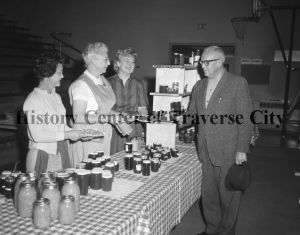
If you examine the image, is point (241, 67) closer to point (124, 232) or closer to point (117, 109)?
point (117, 109)

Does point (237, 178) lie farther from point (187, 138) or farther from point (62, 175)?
point (62, 175)

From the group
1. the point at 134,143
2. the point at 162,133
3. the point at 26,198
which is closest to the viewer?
the point at 26,198

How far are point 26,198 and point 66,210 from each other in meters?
0.21

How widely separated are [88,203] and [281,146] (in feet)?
19.0

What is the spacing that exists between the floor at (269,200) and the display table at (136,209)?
2.76 feet

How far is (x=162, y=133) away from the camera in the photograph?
128 inches

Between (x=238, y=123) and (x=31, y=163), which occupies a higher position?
(x=238, y=123)

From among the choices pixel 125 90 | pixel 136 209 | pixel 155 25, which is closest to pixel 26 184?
pixel 136 209

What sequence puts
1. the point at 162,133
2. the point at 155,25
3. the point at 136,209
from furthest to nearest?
the point at 155,25, the point at 162,133, the point at 136,209

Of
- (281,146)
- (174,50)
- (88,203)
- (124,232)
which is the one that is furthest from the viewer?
(174,50)

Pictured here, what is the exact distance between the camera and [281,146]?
662 cm

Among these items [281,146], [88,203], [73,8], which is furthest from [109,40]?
[88,203]

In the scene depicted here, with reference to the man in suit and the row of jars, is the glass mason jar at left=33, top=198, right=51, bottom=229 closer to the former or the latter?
the row of jars

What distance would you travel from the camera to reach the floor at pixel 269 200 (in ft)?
10.5
